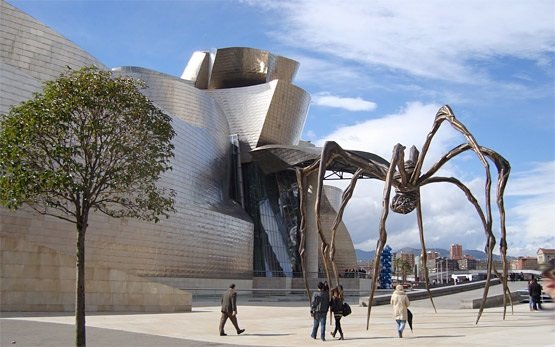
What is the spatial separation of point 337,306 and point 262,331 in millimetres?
2774

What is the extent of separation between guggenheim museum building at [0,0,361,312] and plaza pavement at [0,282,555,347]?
2424 millimetres

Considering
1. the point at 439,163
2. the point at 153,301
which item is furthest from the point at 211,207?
the point at 439,163

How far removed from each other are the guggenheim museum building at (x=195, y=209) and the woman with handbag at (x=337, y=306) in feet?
33.9

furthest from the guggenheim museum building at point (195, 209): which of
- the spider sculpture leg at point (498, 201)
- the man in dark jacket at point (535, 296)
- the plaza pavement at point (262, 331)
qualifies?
the man in dark jacket at point (535, 296)

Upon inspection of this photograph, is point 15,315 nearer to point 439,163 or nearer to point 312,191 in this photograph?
point 439,163

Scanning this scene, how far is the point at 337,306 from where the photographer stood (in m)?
13.4

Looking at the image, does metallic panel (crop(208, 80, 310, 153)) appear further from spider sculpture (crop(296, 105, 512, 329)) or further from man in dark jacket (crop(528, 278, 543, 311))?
spider sculpture (crop(296, 105, 512, 329))

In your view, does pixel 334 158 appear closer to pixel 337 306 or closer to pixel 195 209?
pixel 337 306

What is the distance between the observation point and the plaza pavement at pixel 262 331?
12.2m

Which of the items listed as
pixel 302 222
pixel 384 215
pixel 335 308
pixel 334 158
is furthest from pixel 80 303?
pixel 334 158

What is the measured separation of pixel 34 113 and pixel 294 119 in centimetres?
4218

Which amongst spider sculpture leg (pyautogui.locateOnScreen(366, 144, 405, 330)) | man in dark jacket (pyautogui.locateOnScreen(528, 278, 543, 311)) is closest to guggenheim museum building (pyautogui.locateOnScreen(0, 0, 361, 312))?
spider sculpture leg (pyautogui.locateOnScreen(366, 144, 405, 330))

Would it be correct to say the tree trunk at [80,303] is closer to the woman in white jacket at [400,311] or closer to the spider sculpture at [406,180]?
the spider sculpture at [406,180]

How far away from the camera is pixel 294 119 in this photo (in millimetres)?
53562
